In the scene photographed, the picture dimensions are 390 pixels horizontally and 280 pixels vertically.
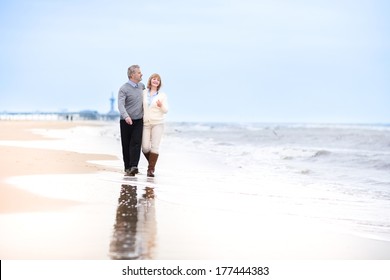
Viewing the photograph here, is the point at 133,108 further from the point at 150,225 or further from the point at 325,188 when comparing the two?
the point at 150,225

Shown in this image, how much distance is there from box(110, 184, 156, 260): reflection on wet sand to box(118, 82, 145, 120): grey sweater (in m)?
1.77

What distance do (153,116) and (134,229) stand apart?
3.05 metres

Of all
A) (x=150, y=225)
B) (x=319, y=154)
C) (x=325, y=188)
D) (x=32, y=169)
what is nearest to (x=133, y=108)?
(x=32, y=169)

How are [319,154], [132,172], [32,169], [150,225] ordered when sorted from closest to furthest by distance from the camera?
[150,225] → [32,169] → [132,172] → [319,154]

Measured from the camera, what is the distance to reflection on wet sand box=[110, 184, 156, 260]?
9.04 feet

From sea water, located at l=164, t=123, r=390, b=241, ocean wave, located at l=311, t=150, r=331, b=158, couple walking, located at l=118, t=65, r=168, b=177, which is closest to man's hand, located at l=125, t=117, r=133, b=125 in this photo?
couple walking, located at l=118, t=65, r=168, b=177

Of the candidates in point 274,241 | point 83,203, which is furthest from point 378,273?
point 83,203

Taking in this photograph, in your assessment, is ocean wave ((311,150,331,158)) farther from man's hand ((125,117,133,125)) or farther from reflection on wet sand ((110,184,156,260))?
reflection on wet sand ((110,184,156,260))

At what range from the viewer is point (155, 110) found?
613 centimetres

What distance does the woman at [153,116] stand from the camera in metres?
6.06

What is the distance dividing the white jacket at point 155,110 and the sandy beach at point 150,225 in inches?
40.5

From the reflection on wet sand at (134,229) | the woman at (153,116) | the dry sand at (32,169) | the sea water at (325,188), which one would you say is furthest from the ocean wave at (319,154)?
the reflection on wet sand at (134,229)

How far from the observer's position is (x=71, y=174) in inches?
221

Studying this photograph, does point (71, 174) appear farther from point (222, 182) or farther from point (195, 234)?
point (195, 234)
